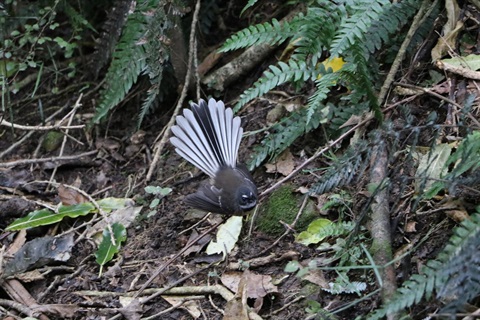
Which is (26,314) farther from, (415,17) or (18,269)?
(415,17)

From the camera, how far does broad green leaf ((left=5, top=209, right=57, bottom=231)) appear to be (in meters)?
4.04

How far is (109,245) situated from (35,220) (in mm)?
528

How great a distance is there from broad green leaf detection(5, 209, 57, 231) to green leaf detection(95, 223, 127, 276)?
0.34m

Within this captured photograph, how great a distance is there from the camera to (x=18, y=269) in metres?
3.77

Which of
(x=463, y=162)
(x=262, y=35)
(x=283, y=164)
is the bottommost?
(x=283, y=164)

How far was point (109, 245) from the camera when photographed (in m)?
3.87

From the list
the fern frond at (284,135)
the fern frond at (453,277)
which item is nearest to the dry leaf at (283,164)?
the fern frond at (284,135)

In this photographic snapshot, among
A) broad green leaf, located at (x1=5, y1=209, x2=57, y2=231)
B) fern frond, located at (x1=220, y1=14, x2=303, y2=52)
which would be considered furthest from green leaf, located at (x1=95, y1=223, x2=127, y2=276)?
fern frond, located at (x1=220, y1=14, x2=303, y2=52)

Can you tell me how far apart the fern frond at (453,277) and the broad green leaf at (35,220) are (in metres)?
2.21

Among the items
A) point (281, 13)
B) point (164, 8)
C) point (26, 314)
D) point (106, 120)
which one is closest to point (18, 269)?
point (26, 314)

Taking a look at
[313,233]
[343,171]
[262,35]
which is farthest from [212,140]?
[343,171]

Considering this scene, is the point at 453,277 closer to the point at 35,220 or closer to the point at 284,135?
the point at 284,135

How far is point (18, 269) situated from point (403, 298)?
225 cm

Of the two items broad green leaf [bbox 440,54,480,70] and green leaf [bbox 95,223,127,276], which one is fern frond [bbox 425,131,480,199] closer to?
broad green leaf [bbox 440,54,480,70]
